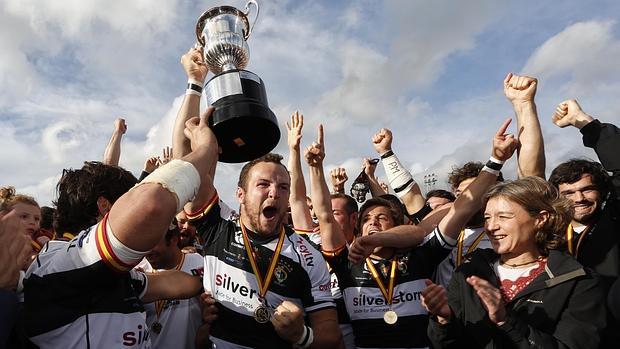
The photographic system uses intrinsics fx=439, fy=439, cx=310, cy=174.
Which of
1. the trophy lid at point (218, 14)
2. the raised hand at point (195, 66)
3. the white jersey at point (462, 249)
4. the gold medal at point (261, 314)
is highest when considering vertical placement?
the trophy lid at point (218, 14)

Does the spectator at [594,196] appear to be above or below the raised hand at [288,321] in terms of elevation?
above

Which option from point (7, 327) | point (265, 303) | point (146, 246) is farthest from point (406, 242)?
point (7, 327)

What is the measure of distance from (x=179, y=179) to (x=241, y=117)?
0.91 meters

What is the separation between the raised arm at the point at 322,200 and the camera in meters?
4.09

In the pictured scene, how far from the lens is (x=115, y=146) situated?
7055 millimetres

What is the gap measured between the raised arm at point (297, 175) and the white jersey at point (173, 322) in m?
1.56

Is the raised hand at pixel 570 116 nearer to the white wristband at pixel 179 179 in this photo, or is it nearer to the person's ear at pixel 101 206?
the white wristband at pixel 179 179

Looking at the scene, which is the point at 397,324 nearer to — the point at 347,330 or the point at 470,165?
the point at 347,330

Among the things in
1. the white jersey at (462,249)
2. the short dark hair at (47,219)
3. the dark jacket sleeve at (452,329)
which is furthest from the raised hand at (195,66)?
the short dark hair at (47,219)

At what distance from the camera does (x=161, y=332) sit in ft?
12.3

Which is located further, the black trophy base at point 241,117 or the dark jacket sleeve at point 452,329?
the dark jacket sleeve at point 452,329

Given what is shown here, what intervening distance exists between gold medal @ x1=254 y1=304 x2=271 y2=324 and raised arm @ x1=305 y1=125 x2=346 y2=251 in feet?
3.40

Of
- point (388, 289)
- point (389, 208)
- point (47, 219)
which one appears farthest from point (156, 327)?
point (47, 219)

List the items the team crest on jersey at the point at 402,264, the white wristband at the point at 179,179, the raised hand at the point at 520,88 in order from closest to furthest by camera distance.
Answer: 1. the white wristband at the point at 179,179
2. the team crest on jersey at the point at 402,264
3. the raised hand at the point at 520,88
